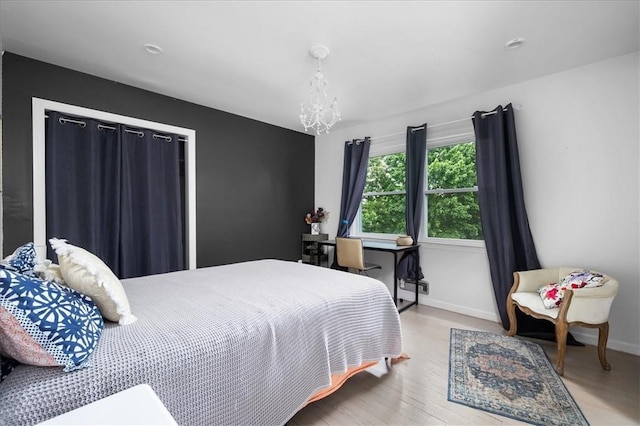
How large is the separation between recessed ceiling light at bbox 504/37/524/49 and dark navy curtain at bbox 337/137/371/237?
79.8 inches

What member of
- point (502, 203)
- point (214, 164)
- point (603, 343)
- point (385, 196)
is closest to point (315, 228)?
point (385, 196)

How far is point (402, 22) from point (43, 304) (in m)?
2.36

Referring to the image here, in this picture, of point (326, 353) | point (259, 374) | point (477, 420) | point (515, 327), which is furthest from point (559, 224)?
point (259, 374)

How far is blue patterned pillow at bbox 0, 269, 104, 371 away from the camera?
87 centimetres

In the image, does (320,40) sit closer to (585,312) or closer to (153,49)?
(153,49)

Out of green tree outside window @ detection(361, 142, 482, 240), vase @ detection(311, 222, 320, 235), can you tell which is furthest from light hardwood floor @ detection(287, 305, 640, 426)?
vase @ detection(311, 222, 320, 235)

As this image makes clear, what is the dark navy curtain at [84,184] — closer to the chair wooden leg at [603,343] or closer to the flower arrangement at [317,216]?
the flower arrangement at [317,216]

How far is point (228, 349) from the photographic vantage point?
4.01ft

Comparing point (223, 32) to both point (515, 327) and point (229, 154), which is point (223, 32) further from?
point (515, 327)

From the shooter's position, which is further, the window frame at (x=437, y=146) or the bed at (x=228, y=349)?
the window frame at (x=437, y=146)

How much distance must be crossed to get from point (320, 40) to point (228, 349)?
210 centimetres

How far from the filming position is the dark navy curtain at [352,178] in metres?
4.18

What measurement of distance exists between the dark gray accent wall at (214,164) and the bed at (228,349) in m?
1.43

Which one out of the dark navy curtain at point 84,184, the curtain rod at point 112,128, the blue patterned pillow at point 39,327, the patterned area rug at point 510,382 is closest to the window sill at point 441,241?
the patterned area rug at point 510,382
